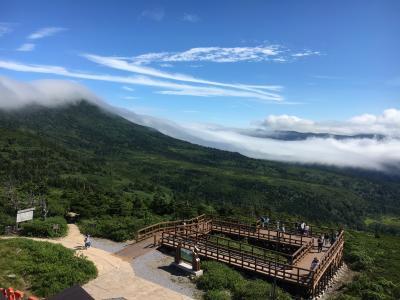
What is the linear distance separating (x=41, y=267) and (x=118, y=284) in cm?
513

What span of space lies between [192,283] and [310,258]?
34.6 ft

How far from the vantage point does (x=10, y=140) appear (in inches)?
7052

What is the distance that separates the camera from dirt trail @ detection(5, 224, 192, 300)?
2403cm

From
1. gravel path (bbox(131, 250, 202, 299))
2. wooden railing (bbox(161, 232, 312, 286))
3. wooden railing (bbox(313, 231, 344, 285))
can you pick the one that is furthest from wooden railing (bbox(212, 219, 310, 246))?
gravel path (bbox(131, 250, 202, 299))

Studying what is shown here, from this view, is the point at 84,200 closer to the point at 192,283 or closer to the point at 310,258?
the point at 192,283

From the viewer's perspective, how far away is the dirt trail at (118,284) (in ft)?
78.8

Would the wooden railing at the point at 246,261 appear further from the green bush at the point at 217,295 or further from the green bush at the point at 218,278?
the green bush at the point at 217,295

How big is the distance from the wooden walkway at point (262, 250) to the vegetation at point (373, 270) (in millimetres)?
2072

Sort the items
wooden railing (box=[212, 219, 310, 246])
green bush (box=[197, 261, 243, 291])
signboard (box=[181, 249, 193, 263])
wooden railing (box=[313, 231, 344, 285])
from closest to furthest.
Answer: green bush (box=[197, 261, 243, 291]) < wooden railing (box=[313, 231, 344, 285]) < signboard (box=[181, 249, 193, 263]) < wooden railing (box=[212, 219, 310, 246])

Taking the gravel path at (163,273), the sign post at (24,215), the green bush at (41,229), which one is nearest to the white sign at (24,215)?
the sign post at (24,215)

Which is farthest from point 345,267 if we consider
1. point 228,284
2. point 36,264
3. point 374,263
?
point 36,264

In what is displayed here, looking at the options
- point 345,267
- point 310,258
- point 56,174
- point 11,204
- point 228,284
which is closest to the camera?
point 228,284

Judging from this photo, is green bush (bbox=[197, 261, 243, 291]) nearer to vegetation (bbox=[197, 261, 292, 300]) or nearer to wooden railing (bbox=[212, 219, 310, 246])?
vegetation (bbox=[197, 261, 292, 300])

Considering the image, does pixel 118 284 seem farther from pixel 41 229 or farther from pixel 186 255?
pixel 41 229
